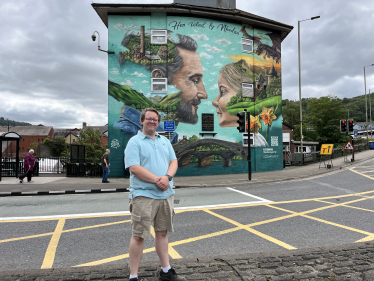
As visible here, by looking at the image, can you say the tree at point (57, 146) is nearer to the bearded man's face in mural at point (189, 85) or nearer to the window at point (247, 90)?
the bearded man's face in mural at point (189, 85)

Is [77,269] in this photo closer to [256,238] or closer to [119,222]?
[119,222]

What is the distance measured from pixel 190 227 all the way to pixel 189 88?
12.9 meters

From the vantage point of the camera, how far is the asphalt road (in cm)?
365

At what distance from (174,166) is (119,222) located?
3.21 m

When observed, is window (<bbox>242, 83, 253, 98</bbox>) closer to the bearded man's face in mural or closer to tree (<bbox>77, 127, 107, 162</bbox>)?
the bearded man's face in mural

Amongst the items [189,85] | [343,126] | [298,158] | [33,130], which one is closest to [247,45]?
[189,85]

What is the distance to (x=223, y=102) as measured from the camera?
17.2m

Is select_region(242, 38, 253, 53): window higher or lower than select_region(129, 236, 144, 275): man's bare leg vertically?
higher

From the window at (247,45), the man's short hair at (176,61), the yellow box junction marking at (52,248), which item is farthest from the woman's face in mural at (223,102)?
the yellow box junction marking at (52,248)

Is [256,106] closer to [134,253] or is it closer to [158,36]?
[158,36]

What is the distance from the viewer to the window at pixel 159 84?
16.2 meters

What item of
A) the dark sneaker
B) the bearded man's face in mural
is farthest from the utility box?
the dark sneaker

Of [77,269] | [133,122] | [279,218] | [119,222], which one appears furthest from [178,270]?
[133,122]

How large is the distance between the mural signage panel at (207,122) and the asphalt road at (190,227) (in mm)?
9047
